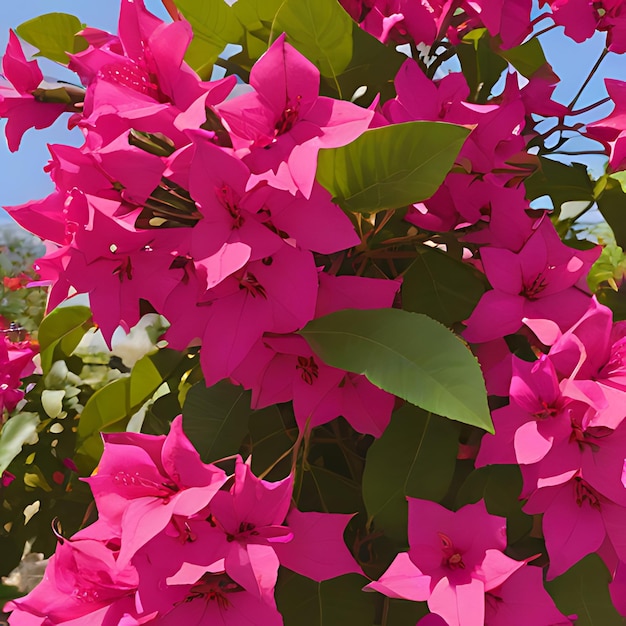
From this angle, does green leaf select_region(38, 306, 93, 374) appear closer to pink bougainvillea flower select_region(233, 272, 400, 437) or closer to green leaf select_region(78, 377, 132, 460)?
green leaf select_region(78, 377, 132, 460)

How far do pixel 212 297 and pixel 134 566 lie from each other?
0.13 metres

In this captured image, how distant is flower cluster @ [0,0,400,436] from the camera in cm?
28

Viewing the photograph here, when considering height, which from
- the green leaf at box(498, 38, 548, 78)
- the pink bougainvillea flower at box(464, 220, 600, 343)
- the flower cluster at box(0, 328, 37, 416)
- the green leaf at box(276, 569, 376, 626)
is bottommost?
the flower cluster at box(0, 328, 37, 416)

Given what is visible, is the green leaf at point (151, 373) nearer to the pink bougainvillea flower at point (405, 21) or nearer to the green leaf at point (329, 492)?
the green leaf at point (329, 492)

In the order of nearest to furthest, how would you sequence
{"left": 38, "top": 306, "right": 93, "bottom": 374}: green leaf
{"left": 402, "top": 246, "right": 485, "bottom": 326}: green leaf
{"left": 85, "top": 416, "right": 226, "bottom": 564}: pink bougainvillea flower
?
1. {"left": 85, "top": 416, "right": 226, "bottom": 564}: pink bougainvillea flower
2. {"left": 402, "top": 246, "right": 485, "bottom": 326}: green leaf
3. {"left": 38, "top": 306, "right": 93, "bottom": 374}: green leaf

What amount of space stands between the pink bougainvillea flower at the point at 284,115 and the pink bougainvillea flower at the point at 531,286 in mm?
111

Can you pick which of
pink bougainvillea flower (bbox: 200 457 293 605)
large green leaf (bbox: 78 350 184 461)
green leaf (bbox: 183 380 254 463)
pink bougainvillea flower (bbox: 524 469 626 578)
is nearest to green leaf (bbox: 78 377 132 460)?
large green leaf (bbox: 78 350 184 461)

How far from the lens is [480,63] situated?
17.1 inches

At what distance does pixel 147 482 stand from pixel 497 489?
0.68ft

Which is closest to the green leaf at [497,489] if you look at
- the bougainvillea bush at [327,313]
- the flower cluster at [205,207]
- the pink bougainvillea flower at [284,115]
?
the bougainvillea bush at [327,313]

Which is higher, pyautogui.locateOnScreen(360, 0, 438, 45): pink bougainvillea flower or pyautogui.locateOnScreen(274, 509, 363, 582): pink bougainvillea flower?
pyautogui.locateOnScreen(360, 0, 438, 45): pink bougainvillea flower

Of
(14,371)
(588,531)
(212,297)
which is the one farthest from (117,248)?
(14,371)

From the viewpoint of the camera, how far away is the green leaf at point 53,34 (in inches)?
16.4

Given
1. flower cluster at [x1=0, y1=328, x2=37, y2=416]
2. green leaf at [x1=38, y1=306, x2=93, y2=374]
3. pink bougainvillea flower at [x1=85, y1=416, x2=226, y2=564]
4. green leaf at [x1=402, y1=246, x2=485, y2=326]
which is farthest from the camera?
flower cluster at [x1=0, y1=328, x2=37, y2=416]
